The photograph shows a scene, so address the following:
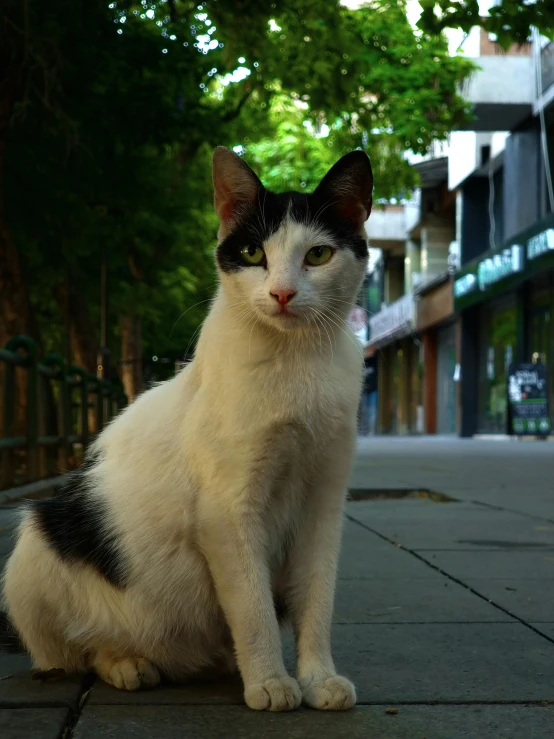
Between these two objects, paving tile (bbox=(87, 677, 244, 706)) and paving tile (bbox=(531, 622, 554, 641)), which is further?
paving tile (bbox=(531, 622, 554, 641))

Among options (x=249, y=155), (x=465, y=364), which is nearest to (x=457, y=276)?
(x=465, y=364)

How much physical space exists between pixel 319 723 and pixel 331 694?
0.13 m

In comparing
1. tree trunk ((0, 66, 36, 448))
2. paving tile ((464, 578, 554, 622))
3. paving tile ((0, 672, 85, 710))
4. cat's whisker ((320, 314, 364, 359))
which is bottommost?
paving tile ((0, 672, 85, 710))

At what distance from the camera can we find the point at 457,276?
33156mm

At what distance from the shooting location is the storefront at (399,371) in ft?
138

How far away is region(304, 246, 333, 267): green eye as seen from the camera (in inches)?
113

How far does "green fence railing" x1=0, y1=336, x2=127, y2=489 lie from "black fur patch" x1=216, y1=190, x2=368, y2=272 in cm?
525

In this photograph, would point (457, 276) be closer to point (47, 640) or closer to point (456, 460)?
point (456, 460)

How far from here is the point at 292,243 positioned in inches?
111

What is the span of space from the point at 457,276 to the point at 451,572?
29.1 metres

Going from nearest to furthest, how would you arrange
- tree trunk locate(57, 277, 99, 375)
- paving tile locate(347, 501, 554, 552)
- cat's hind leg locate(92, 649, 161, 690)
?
cat's hind leg locate(92, 649, 161, 690) < paving tile locate(347, 501, 554, 552) < tree trunk locate(57, 277, 99, 375)

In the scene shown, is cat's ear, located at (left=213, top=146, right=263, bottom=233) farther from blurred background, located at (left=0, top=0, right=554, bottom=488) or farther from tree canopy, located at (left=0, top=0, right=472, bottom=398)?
tree canopy, located at (left=0, top=0, right=472, bottom=398)

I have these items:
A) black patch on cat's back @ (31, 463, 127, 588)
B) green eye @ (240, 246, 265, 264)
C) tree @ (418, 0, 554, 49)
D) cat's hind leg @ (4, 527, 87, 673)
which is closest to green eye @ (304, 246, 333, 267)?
green eye @ (240, 246, 265, 264)

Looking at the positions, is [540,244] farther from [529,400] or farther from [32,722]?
[32,722]
